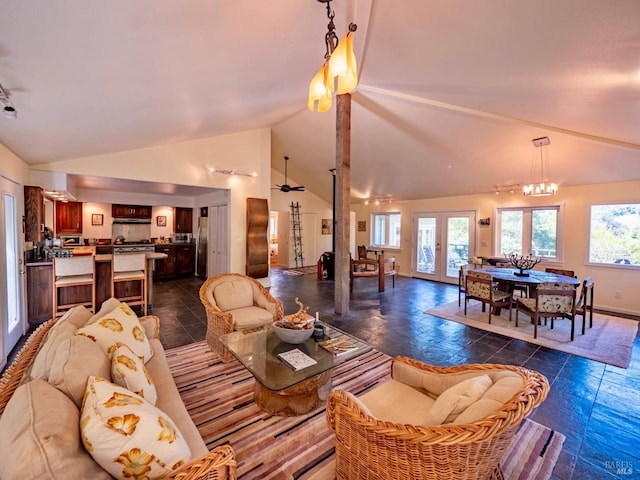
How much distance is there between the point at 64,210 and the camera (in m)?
6.64

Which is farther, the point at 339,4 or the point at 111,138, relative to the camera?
the point at 111,138

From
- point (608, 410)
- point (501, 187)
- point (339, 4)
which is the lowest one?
point (608, 410)

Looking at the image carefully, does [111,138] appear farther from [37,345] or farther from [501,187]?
[501,187]

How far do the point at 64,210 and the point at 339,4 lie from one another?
305 inches

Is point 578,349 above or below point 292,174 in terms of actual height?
below

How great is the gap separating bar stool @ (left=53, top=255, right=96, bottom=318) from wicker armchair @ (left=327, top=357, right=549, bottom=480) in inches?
176

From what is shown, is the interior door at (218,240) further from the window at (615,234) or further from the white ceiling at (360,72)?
the window at (615,234)

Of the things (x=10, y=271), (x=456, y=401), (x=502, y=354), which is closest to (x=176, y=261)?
(x=10, y=271)

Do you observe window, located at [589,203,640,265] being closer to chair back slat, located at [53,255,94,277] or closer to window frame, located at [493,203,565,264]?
window frame, located at [493,203,565,264]

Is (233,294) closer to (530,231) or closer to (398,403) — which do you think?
(398,403)

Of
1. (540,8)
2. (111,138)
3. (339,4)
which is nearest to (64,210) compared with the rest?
(111,138)

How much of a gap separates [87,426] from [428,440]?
1.24 meters

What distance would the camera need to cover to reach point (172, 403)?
159cm

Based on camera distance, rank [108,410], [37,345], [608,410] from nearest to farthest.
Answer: [108,410]
[37,345]
[608,410]
